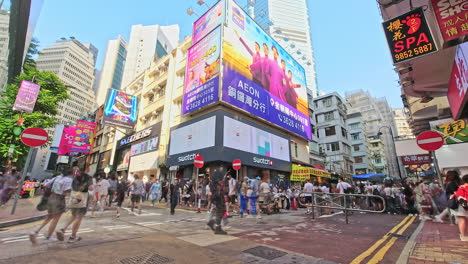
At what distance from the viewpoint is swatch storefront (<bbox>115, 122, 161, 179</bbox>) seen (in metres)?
22.6

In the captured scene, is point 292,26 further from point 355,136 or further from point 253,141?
point 253,141

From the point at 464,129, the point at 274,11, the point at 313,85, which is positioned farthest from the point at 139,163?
the point at 274,11

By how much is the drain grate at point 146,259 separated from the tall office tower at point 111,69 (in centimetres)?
12202

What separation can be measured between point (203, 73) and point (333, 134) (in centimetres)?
3204

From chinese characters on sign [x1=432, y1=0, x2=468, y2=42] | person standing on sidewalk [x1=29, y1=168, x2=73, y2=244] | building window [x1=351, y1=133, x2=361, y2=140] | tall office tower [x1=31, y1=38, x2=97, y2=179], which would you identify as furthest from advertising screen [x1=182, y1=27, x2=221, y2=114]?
tall office tower [x1=31, y1=38, x2=97, y2=179]

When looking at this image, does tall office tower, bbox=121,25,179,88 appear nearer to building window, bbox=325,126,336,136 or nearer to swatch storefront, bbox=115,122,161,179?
swatch storefront, bbox=115,122,161,179

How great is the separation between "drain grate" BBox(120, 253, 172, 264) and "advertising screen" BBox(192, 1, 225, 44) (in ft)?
68.4

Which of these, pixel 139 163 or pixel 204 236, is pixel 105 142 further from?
pixel 204 236

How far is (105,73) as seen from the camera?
109812 millimetres

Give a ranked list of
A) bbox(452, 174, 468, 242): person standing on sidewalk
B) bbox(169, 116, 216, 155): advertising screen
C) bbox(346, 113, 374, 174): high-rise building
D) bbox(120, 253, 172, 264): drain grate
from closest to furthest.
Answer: bbox(120, 253, 172, 264): drain grate → bbox(452, 174, 468, 242): person standing on sidewalk → bbox(169, 116, 216, 155): advertising screen → bbox(346, 113, 374, 174): high-rise building

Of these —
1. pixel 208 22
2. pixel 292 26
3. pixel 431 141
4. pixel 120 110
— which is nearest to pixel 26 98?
pixel 120 110

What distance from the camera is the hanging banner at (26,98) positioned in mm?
11062

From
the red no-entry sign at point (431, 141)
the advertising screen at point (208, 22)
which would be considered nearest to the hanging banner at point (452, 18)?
the red no-entry sign at point (431, 141)

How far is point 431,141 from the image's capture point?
6062 mm
